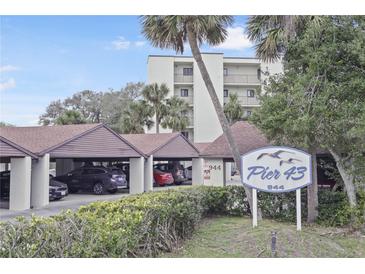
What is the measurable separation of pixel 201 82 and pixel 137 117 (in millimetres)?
8633

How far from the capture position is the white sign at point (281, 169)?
9680 millimetres

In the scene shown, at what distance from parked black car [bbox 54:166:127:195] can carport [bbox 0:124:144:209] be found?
0.84 metres

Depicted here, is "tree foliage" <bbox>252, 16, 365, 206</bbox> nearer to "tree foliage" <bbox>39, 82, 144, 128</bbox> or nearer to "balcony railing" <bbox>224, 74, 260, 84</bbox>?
"balcony railing" <bbox>224, 74, 260, 84</bbox>

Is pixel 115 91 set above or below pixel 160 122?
above

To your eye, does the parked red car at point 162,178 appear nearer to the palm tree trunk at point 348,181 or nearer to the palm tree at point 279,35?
the palm tree at point 279,35

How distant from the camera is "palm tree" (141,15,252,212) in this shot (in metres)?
10.8

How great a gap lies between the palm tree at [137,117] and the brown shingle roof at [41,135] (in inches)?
450

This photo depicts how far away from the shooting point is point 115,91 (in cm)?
4984

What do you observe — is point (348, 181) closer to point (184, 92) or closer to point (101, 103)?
point (184, 92)

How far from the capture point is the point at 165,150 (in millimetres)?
24500

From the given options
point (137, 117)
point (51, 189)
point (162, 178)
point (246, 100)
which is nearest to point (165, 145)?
point (162, 178)

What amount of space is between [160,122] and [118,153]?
1093 centimetres
